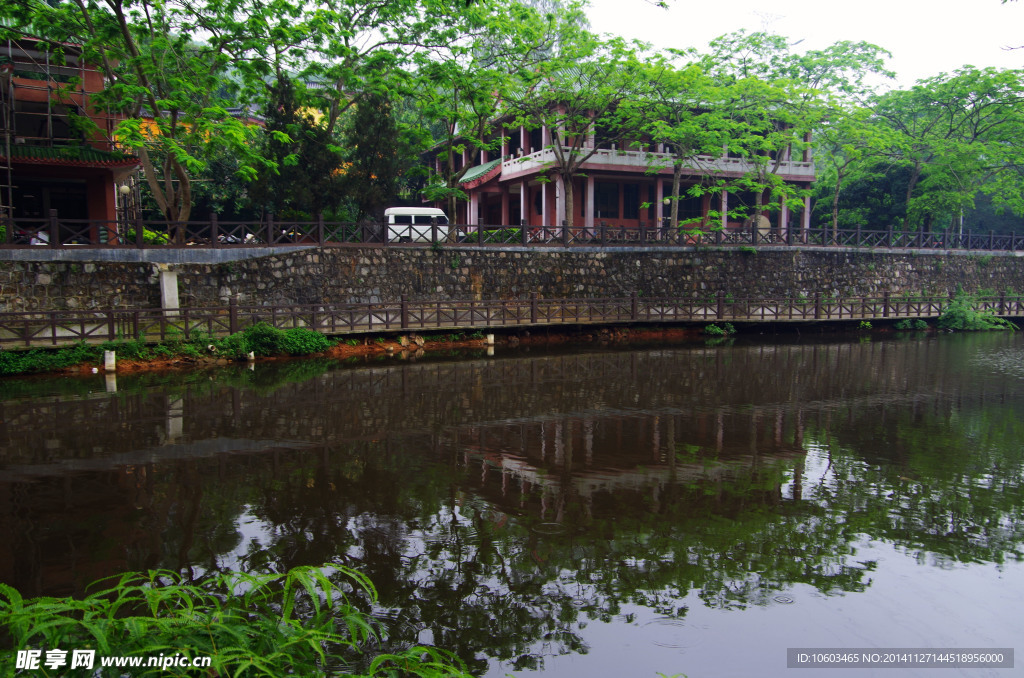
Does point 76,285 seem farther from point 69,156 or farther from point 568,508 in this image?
point 568,508

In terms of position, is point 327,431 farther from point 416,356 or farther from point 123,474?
point 416,356

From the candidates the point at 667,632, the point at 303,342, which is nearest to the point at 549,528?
the point at 667,632

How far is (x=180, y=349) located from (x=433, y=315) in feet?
25.4

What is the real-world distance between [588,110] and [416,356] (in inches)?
565

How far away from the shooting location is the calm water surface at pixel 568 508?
5633mm

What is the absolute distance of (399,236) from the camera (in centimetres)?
2380

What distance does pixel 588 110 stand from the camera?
28.1 metres

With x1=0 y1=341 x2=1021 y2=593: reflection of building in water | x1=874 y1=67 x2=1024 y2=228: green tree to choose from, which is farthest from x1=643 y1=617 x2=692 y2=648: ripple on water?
x1=874 y1=67 x2=1024 y2=228: green tree

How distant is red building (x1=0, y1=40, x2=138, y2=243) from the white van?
28.2 feet

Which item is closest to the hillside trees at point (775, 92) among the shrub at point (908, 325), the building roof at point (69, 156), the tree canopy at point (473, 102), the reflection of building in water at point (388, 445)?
the tree canopy at point (473, 102)

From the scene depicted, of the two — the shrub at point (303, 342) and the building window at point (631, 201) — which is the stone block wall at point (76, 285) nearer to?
the shrub at point (303, 342)

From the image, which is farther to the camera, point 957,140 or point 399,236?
point 957,140

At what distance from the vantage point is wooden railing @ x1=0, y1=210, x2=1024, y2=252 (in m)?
19.1

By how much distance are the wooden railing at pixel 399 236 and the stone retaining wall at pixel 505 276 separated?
0.47 metres
